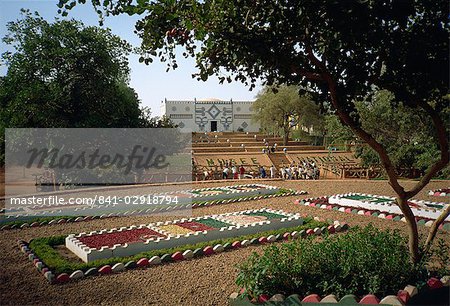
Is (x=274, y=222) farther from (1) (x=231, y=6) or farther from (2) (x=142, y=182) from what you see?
(2) (x=142, y=182)

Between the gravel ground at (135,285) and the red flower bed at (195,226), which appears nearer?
the gravel ground at (135,285)

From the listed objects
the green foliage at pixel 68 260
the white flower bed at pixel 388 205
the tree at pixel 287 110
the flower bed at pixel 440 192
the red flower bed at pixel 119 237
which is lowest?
the green foliage at pixel 68 260

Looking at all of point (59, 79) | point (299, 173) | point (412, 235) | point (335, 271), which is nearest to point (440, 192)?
point (299, 173)

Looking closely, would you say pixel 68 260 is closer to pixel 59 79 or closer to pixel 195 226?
pixel 195 226

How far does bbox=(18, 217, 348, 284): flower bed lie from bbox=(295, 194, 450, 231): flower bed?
192 centimetres

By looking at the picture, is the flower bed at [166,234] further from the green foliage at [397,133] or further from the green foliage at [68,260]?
the green foliage at [397,133]

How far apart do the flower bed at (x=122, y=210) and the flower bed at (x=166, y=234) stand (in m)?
2.36

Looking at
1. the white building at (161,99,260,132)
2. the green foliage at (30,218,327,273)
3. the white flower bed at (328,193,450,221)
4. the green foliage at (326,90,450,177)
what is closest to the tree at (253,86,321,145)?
the white building at (161,99,260,132)

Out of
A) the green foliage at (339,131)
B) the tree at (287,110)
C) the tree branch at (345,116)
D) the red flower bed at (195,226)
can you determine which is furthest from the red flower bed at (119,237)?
the tree at (287,110)

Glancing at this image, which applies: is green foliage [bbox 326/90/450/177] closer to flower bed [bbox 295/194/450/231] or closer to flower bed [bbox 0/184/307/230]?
flower bed [bbox 0/184/307/230]

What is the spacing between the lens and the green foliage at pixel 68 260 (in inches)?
283

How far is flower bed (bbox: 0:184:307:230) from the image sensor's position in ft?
36.9

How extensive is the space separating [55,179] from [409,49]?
57.6ft

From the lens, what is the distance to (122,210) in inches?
497
